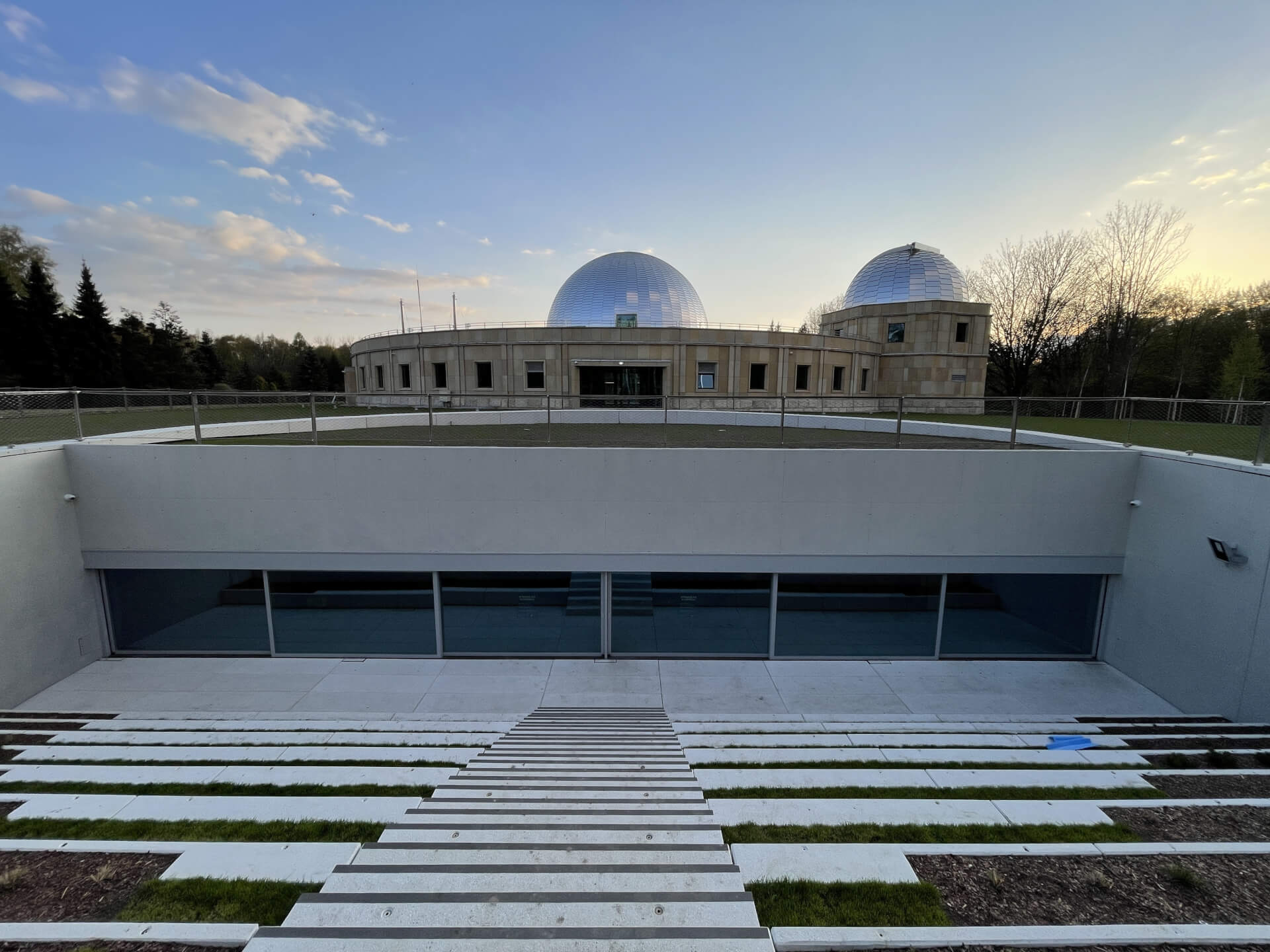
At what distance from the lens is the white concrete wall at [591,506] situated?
10.5 metres

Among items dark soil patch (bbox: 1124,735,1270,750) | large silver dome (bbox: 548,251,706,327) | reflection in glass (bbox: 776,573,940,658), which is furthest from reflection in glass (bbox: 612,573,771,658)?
large silver dome (bbox: 548,251,706,327)

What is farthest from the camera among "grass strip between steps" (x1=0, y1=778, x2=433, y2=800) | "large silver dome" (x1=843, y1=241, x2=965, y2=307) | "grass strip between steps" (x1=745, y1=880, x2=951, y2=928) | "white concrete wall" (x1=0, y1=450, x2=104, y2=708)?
"large silver dome" (x1=843, y1=241, x2=965, y2=307)

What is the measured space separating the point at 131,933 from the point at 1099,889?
18.6 ft

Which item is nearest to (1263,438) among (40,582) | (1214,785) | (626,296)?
(1214,785)

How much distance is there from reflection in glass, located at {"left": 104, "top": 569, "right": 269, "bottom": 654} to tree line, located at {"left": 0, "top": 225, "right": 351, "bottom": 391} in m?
38.9

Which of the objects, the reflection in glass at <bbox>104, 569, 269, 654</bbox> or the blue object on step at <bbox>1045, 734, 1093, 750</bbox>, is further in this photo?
the reflection in glass at <bbox>104, 569, 269, 654</bbox>

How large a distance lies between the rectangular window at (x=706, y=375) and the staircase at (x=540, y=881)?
91.4 ft

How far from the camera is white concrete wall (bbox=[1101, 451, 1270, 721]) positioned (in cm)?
848

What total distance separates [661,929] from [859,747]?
508cm

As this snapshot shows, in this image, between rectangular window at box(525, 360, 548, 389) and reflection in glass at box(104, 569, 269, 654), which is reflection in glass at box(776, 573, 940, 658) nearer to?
reflection in glass at box(104, 569, 269, 654)

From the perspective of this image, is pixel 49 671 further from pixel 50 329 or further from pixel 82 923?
pixel 50 329

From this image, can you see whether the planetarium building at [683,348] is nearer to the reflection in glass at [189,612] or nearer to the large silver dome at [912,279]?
the large silver dome at [912,279]

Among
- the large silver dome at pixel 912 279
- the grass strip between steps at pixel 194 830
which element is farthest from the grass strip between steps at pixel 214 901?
the large silver dome at pixel 912 279

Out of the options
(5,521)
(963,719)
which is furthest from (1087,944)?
(5,521)
